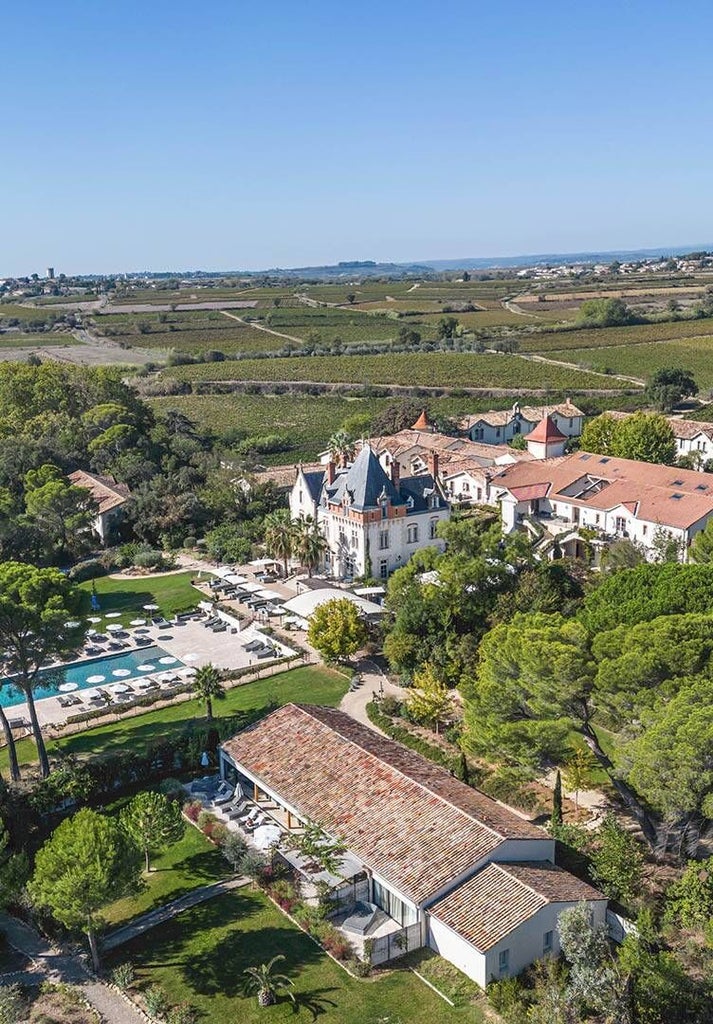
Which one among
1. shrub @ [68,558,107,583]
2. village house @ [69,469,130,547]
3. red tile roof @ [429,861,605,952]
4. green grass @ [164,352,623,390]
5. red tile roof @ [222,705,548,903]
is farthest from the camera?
green grass @ [164,352,623,390]

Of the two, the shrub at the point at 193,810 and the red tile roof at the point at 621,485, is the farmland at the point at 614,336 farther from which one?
the shrub at the point at 193,810

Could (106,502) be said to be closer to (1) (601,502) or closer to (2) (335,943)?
(1) (601,502)

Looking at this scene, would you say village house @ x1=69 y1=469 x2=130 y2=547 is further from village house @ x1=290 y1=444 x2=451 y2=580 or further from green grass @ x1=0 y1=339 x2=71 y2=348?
green grass @ x1=0 y1=339 x2=71 y2=348

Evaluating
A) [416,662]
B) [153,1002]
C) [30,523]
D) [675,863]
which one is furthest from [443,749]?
[30,523]

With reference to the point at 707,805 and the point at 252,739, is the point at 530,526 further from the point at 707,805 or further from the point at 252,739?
the point at 707,805

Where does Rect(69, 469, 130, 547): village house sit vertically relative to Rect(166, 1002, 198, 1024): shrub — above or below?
above

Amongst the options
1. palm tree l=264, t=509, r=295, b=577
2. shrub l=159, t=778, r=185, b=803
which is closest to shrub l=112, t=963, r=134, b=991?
shrub l=159, t=778, r=185, b=803

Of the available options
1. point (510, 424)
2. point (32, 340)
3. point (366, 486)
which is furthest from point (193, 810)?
point (32, 340)
